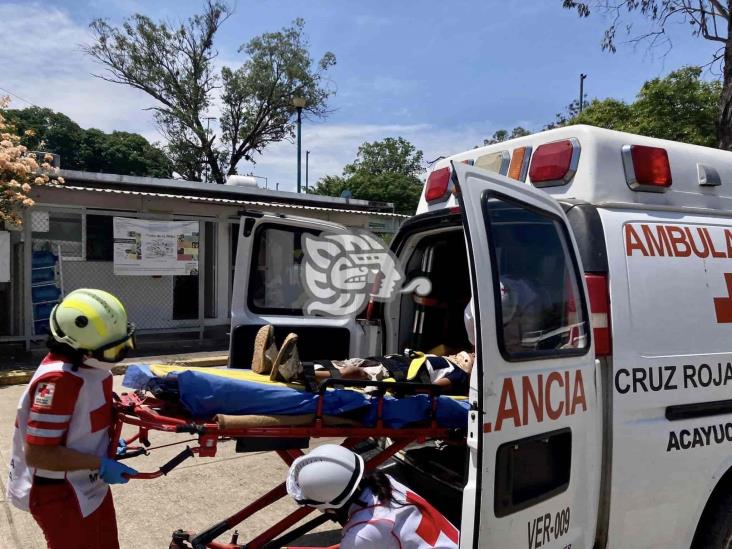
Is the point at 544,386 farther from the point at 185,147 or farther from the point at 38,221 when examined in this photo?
the point at 185,147

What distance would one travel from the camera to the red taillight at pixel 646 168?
9.11 feet

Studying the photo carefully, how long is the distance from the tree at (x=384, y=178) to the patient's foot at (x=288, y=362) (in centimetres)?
3083

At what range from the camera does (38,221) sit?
899cm

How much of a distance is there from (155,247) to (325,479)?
29.1 feet

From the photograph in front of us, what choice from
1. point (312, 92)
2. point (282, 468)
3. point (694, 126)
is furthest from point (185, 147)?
point (282, 468)

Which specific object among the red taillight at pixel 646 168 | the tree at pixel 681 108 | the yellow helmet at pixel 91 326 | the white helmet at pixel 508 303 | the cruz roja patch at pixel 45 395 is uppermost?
the tree at pixel 681 108

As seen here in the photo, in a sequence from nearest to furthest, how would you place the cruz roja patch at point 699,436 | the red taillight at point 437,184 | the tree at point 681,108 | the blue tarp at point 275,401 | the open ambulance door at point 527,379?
the open ambulance door at point 527,379
the blue tarp at point 275,401
the cruz roja patch at point 699,436
the red taillight at point 437,184
the tree at point 681,108

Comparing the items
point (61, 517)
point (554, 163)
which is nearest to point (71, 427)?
point (61, 517)

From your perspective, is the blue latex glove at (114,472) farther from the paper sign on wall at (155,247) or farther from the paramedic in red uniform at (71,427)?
the paper sign on wall at (155,247)

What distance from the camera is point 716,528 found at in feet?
9.04

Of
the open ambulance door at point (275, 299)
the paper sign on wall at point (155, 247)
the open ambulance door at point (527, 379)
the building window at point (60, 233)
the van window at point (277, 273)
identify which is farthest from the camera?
the paper sign on wall at point (155, 247)

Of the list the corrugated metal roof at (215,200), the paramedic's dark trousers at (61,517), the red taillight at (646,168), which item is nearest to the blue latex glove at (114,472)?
the paramedic's dark trousers at (61,517)

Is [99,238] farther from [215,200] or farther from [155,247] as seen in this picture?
[215,200]

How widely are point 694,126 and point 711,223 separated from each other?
1447 cm
